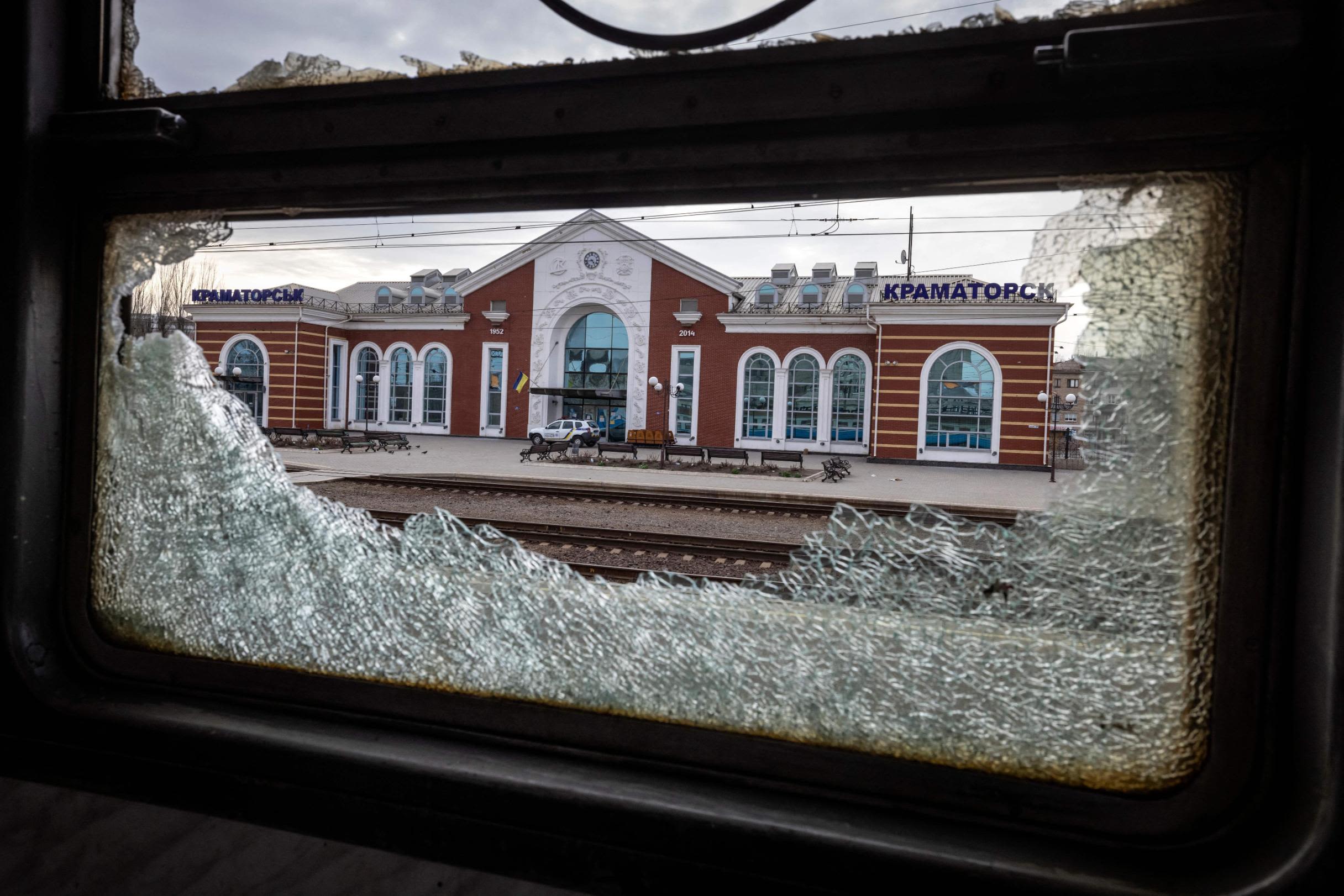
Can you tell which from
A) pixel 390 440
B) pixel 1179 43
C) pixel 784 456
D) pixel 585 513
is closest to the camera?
pixel 1179 43

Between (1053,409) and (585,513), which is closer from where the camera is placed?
(1053,409)

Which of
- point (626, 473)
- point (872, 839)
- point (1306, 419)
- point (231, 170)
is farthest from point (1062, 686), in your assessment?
point (626, 473)

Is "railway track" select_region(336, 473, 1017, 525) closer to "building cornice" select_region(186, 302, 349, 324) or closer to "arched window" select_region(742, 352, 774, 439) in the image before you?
"building cornice" select_region(186, 302, 349, 324)

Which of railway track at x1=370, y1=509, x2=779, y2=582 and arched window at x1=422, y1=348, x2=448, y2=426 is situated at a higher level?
arched window at x1=422, y1=348, x2=448, y2=426

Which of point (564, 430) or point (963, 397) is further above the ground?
point (963, 397)

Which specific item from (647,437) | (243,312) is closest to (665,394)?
(647,437)

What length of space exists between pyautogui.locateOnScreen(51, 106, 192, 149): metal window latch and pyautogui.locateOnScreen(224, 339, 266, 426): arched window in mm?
601

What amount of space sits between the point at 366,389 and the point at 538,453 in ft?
12.5

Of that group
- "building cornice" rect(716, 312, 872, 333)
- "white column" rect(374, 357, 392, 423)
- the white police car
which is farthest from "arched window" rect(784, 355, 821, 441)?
"white column" rect(374, 357, 392, 423)

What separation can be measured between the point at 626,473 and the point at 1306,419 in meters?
11.6

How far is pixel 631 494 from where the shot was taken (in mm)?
8719

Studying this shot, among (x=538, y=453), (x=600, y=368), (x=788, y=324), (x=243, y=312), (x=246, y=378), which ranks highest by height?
(x=788, y=324)

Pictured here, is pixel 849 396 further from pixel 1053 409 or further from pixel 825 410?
pixel 1053 409

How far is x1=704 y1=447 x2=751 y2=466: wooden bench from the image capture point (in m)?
12.8
